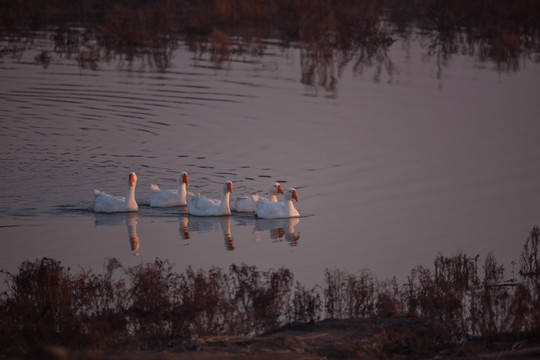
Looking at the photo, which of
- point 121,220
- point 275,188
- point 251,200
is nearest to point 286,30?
point 275,188

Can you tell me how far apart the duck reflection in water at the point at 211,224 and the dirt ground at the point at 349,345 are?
17.8 feet

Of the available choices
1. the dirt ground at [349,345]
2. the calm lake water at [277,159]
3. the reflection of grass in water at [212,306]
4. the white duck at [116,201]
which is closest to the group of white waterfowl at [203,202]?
the white duck at [116,201]

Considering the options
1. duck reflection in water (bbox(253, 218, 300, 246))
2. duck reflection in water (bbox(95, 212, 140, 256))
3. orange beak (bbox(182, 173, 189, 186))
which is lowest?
duck reflection in water (bbox(253, 218, 300, 246))

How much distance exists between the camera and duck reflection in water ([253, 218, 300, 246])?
14.6 metres

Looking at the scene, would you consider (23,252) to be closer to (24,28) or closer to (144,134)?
(144,134)

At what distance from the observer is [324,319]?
9.84 metres

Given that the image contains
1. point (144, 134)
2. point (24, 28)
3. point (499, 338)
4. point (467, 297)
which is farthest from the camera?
point (24, 28)

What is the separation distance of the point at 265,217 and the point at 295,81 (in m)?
12.6

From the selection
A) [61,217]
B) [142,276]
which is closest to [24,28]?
[61,217]

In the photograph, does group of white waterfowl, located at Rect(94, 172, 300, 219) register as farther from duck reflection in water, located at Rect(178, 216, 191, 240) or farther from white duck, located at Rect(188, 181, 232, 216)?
duck reflection in water, located at Rect(178, 216, 191, 240)

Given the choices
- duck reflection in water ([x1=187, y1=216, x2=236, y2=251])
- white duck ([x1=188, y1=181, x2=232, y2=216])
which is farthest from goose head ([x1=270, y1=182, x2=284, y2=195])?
duck reflection in water ([x1=187, y1=216, x2=236, y2=251])

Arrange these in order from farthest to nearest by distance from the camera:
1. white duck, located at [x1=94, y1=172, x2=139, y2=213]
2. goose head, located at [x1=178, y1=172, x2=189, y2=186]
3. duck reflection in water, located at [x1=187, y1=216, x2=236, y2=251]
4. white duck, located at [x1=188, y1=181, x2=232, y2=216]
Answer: goose head, located at [x1=178, y1=172, x2=189, y2=186] → white duck, located at [x1=188, y1=181, x2=232, y2=216] → white duck, located at [x1=94, y1=172, x2=139, y2=213] → duck reflection in water, located at [x1=187, y1=216, x2=236, y2=251]

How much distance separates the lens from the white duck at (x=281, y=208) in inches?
617

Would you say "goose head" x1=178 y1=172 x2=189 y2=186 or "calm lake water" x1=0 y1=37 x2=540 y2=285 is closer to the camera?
"calm lake water" x1=0 y1=37 x2=540 y2=285
